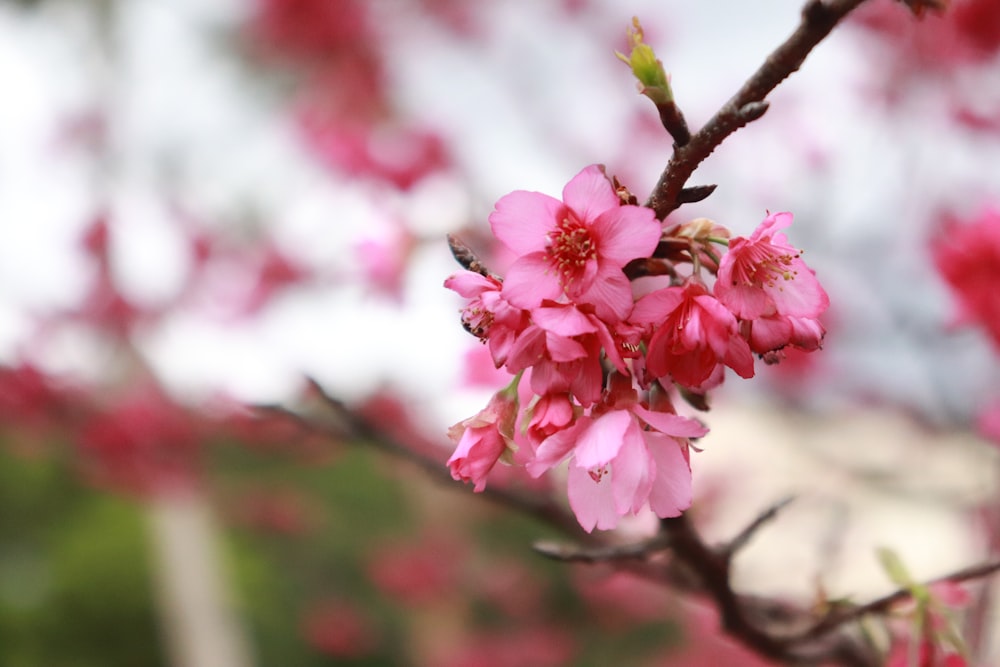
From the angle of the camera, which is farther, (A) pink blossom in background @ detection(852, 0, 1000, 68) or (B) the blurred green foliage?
(B) the blurred green foliage

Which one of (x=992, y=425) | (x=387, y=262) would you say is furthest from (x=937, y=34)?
(x=387, y=262)

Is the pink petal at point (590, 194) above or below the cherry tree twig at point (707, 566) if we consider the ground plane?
above

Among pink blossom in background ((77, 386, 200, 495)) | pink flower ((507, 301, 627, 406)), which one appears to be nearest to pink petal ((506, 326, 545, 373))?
pink flower ((507, 301, 627, 406))

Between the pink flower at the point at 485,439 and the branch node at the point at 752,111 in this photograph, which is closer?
the branch node at the point at 752,111

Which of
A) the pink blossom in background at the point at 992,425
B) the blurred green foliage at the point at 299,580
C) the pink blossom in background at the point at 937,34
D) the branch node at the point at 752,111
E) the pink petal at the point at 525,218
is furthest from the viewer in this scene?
the blurred green foliage at the point at 299,580

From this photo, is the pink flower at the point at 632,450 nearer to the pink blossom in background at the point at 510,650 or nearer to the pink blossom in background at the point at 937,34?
the pink blossom in background at the point at 937,34

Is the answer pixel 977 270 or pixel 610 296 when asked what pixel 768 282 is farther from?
pixel 977 270

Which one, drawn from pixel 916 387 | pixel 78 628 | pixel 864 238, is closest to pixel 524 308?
pixel 864 238

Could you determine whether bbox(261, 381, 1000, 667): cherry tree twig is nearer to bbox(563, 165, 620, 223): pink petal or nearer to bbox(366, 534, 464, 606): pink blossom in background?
bbox(563, 165, 620, 223): pink petal

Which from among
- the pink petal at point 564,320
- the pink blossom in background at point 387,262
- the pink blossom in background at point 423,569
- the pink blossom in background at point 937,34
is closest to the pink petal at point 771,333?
the pink petal at point 564,320
